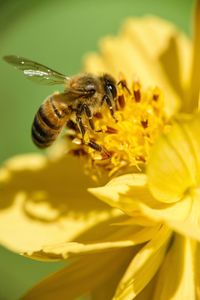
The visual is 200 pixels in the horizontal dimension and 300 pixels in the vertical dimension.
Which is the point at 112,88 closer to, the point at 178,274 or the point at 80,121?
the point at 80,121

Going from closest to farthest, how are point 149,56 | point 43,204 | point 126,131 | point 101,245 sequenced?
point 101,245 < point 126,131 < point 43,204 < point 149,56

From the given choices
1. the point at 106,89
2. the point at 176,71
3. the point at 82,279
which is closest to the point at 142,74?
the point at 176,71

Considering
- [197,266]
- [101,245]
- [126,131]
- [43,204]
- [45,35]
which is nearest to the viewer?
[101,245]

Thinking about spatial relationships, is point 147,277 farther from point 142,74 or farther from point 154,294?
point 142,74

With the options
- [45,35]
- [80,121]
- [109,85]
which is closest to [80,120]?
[80,121]

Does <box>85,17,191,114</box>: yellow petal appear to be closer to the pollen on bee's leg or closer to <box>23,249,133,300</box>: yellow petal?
the pollen on bee's leg

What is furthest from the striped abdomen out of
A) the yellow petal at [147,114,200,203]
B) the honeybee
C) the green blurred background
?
the green blurred background

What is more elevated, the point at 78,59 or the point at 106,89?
the point at 78,59

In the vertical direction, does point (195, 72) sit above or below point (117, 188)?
above
